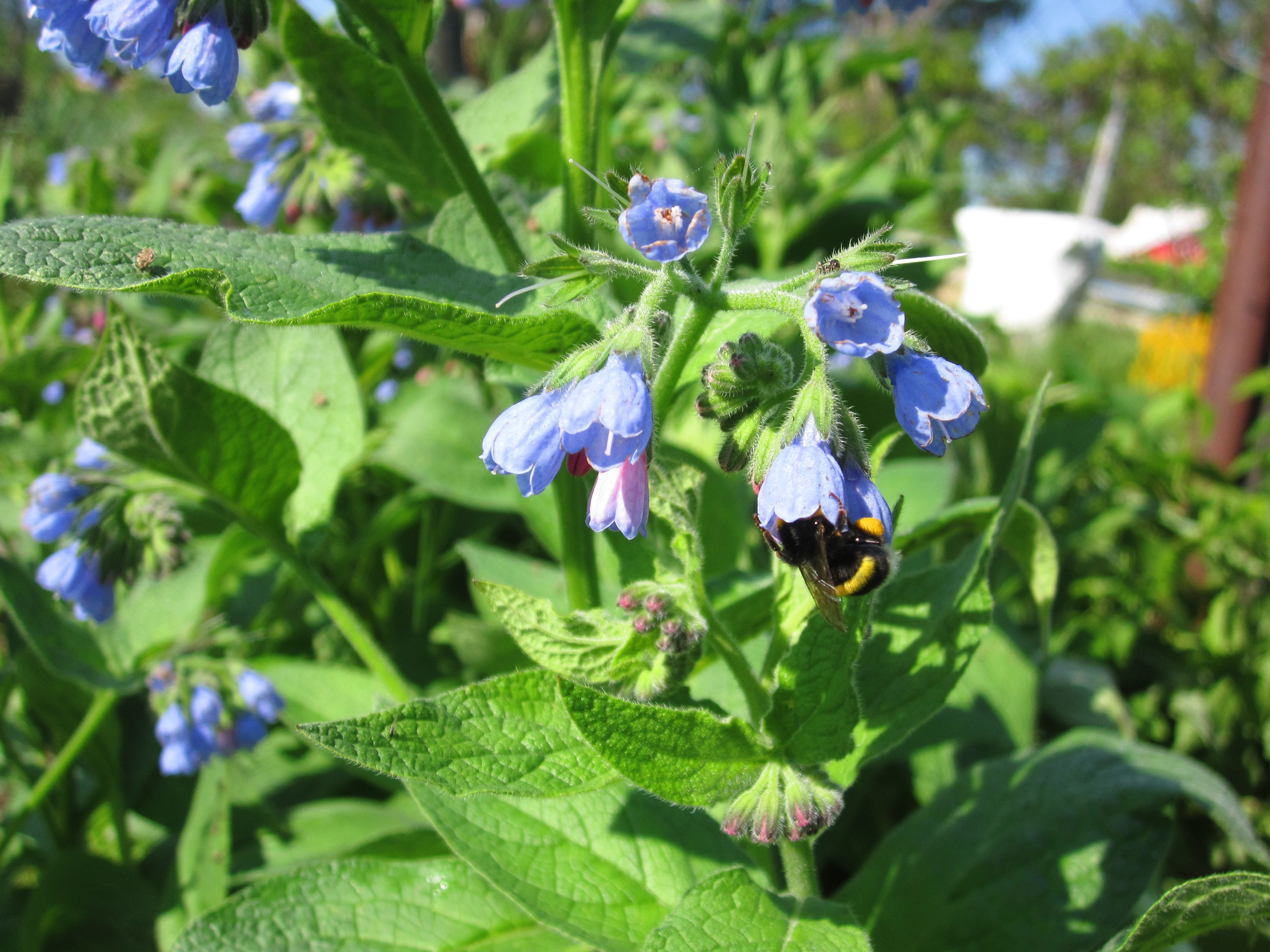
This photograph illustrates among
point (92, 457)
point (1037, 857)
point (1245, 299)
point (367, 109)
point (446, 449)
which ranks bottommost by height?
point (1245, 299)

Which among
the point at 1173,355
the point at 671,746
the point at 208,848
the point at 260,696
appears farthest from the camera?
the point at 1173,355

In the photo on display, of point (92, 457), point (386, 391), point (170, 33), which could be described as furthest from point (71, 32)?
point (386, 391)

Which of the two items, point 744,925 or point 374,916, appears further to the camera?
point 374,916

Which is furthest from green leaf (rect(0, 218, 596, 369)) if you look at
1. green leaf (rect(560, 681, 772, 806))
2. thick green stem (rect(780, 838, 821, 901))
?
thick green stem (rect(780, 838, 821, 901))

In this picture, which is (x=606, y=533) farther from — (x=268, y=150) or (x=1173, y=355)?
(x=1173, y=355)

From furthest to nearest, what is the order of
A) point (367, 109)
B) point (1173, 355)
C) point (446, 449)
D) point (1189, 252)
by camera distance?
1. point (1173, 355)
2. point (1189, 252)
3. point (446, 449)
4. point (367, 109)

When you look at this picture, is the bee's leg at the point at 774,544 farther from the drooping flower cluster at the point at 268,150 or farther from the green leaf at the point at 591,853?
the drooping flower cluster at the point at 268,150

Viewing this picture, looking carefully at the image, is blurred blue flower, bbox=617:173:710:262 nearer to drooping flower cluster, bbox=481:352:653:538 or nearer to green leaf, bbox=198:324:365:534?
drooping flower cluster, bbox=481:352:653:538
